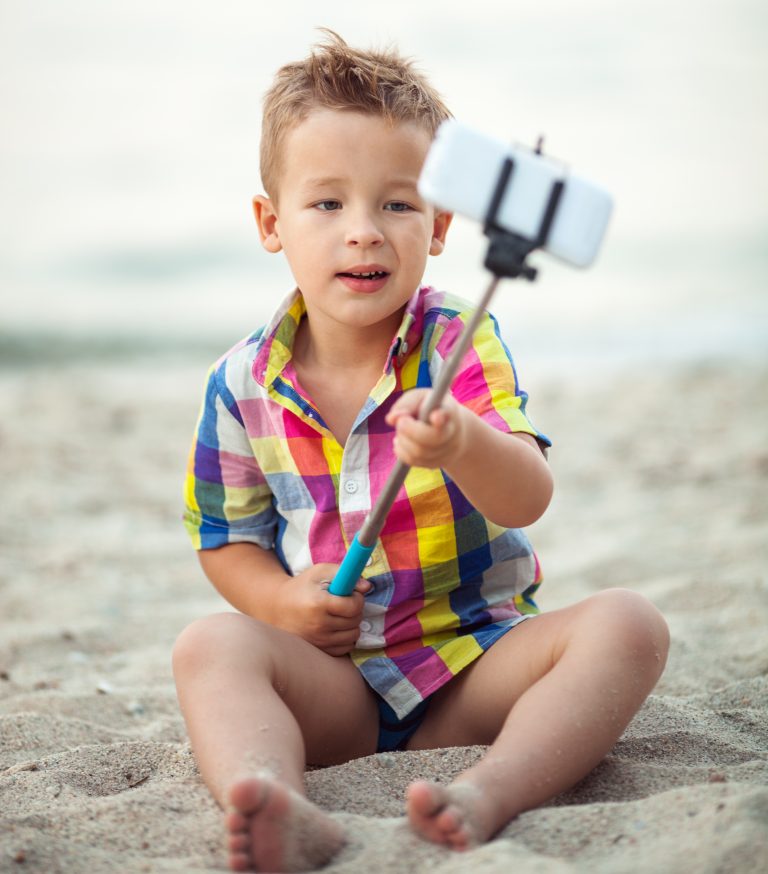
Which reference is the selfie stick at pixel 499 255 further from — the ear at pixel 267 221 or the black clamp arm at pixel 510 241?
the ear at pixel 267 221

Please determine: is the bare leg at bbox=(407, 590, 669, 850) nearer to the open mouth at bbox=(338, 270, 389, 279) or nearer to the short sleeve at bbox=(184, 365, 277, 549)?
the short sleeve at bbox=(184, 365, 277, 549)

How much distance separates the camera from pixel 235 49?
452 inches

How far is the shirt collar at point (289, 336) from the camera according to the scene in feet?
5.16

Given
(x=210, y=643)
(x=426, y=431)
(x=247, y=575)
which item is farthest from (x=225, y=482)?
(x=426, y=431)

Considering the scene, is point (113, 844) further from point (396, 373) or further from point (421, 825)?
point (396, 373)

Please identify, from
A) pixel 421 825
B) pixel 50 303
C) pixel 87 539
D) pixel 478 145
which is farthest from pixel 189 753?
pixel 50 303

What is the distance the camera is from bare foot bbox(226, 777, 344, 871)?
108 centimetres

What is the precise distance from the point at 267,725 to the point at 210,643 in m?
0.15

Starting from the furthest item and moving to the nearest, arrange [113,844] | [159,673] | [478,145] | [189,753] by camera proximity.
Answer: [159,673]
[189,753]
[113,844]
[478,145]

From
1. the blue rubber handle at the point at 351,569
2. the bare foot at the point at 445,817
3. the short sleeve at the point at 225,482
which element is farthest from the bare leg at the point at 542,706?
the short sleeve at the point at 225,482

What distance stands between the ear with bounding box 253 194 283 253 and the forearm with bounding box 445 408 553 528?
552mm

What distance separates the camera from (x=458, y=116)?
7930 mm

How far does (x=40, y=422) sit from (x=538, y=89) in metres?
8.83

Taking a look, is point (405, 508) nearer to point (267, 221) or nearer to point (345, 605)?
point (345, 605)
